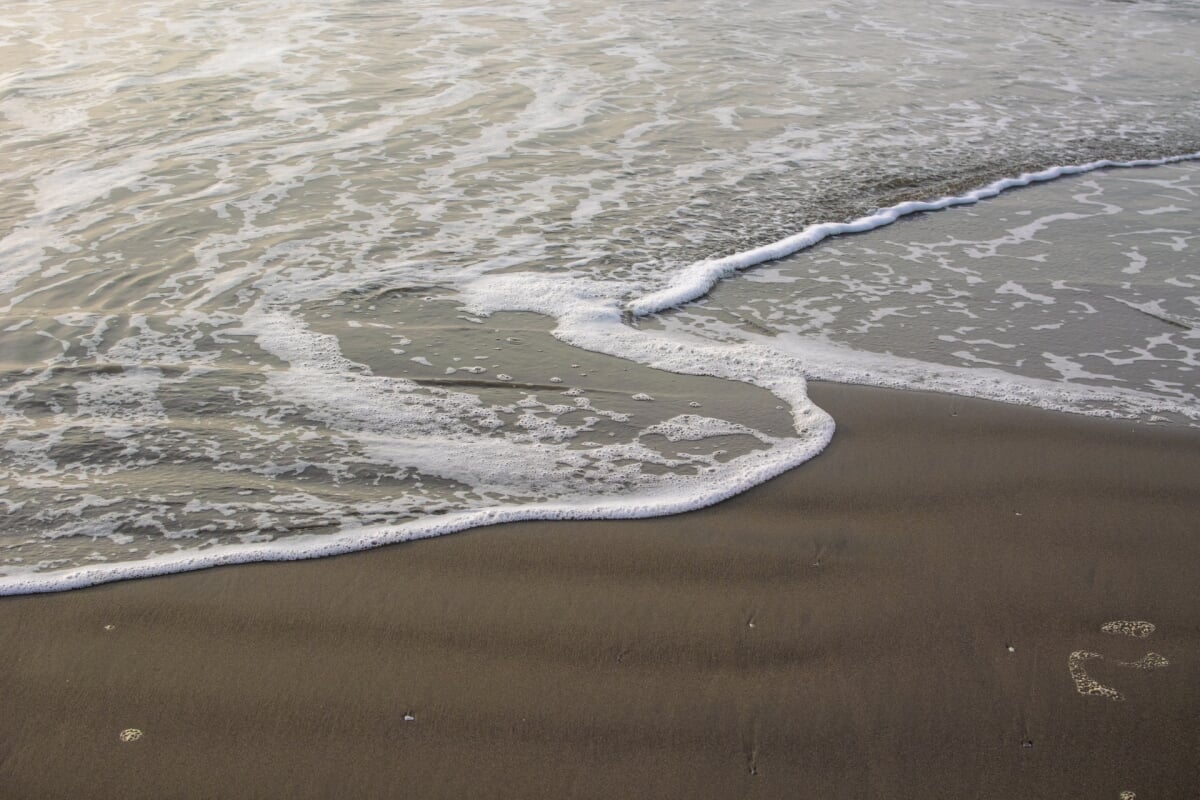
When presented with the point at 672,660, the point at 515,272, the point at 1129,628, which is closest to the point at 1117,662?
the point at 1129,628

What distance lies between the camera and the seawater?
3455mm

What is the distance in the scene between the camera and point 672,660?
2.60 meters

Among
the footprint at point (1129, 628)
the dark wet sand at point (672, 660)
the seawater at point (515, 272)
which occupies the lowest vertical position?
the dark wet sand at point (672, 660)

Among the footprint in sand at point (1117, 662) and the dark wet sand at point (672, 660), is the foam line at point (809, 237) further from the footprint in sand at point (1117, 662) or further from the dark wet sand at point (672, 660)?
the footprint in sand at point (1117, 662)

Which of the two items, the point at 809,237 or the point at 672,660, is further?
the point at 809,237

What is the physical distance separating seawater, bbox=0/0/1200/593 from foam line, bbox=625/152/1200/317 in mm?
28

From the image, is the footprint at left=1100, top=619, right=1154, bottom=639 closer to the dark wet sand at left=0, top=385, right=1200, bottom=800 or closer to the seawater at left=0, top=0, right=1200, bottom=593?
the dark wet sand at left=0, top=385, right=1200, bottom=800

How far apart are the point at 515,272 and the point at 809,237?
68.9 inches

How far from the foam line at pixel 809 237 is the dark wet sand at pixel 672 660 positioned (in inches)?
69.7

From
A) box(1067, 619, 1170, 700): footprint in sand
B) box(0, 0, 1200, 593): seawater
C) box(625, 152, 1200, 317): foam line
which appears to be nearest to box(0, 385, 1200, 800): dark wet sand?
box(1067, 619, 1170, 700): footprint in sand

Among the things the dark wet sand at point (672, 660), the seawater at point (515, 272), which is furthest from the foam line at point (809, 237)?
the dark wet sand at point (672, 660)

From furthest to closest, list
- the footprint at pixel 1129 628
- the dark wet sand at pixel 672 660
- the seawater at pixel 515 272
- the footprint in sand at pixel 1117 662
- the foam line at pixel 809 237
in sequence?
the foam line at pixel 809 237
the seawater at pixel 515 272
the footprint at pixel 1129 628
the footprint in sand at pixel 1117 662
the dark wet sand at pixel 672 660

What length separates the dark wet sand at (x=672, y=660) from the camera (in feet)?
7.50

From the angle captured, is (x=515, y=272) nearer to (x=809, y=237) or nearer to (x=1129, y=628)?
(x=809, y=237)
